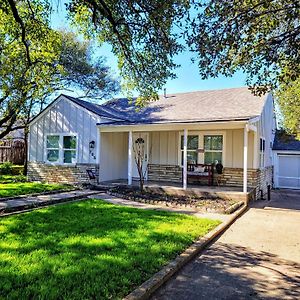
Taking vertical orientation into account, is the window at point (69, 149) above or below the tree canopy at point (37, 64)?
below

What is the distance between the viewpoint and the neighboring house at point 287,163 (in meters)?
18.6

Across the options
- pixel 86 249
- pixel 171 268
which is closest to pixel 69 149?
pixel 86 249

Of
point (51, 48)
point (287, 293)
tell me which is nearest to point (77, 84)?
point (51, 48)

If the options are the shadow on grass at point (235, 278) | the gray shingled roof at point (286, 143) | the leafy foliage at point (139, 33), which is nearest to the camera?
the shadow on grass at point (235, 278)

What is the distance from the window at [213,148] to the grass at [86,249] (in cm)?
620

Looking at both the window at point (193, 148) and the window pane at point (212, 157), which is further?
the window at point (193, 148)

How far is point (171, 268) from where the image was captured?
4.26 metres

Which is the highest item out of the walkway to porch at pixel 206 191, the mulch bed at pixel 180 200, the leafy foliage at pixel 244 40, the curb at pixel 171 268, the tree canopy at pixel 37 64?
the tree canopy at pixel 37 64

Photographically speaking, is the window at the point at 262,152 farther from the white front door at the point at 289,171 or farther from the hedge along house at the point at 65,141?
the hedge along house at the point at 65,141

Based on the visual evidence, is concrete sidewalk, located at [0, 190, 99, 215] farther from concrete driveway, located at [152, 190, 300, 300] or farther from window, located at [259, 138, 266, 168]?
window, located at [259, 138, 266, 168]

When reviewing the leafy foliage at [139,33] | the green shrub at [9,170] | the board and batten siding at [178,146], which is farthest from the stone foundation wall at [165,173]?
the green shrub at [9,170]

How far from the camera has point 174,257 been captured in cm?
472

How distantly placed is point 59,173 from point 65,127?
2.36 metres

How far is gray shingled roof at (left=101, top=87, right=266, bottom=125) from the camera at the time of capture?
12.4 metres
